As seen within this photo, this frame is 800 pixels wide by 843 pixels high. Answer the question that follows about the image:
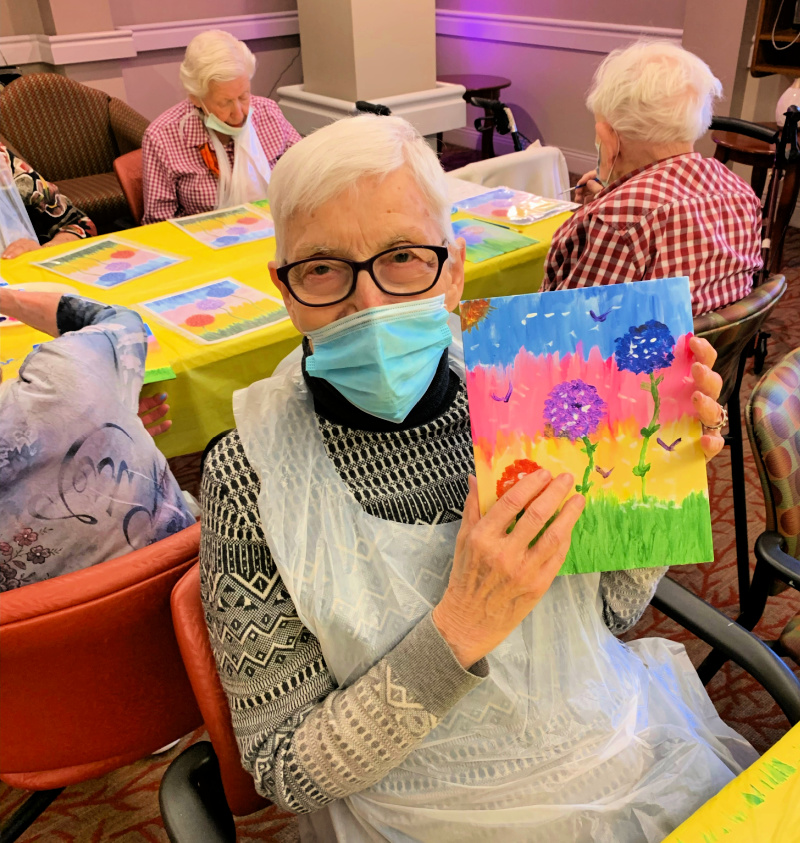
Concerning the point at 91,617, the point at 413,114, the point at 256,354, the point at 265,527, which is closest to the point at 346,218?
the point at 265,527

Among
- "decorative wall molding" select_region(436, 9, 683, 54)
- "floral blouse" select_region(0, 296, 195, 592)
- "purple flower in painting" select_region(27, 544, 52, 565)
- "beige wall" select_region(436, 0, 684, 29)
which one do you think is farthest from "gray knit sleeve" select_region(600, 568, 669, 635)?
"decorative wall molding" select_region(436, 9, 683, 54)

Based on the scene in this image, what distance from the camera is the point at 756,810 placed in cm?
71

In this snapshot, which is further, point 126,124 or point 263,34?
point 263,34

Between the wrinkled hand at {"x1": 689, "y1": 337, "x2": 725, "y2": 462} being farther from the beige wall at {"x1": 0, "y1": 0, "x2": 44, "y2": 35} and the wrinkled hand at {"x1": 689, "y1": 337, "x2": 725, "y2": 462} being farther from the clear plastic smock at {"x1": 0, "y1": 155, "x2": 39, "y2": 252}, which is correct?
the beige wall at {"x1": 0, "y1": 0, "x2": 44, "y2": 35}

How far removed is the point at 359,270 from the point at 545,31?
5.15 meters

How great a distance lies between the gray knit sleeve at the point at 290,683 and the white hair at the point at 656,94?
1603mm

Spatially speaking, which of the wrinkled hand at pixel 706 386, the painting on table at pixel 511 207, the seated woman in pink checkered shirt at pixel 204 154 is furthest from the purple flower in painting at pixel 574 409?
the seated woman in pink checkered shirt at pixel 204 154

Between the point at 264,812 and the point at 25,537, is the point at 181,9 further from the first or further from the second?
the point at 264,812

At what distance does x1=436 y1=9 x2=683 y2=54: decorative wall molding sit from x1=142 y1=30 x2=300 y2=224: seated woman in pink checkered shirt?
3087 millimetres

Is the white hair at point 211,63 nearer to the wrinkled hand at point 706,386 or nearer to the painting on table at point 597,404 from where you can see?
the painting on table at point 597,404

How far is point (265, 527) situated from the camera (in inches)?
34.4

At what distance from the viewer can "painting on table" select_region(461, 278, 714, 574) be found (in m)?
0.82

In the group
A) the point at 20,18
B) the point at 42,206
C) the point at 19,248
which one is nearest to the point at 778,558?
the point at 19,248

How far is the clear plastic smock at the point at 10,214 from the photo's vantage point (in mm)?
2328
